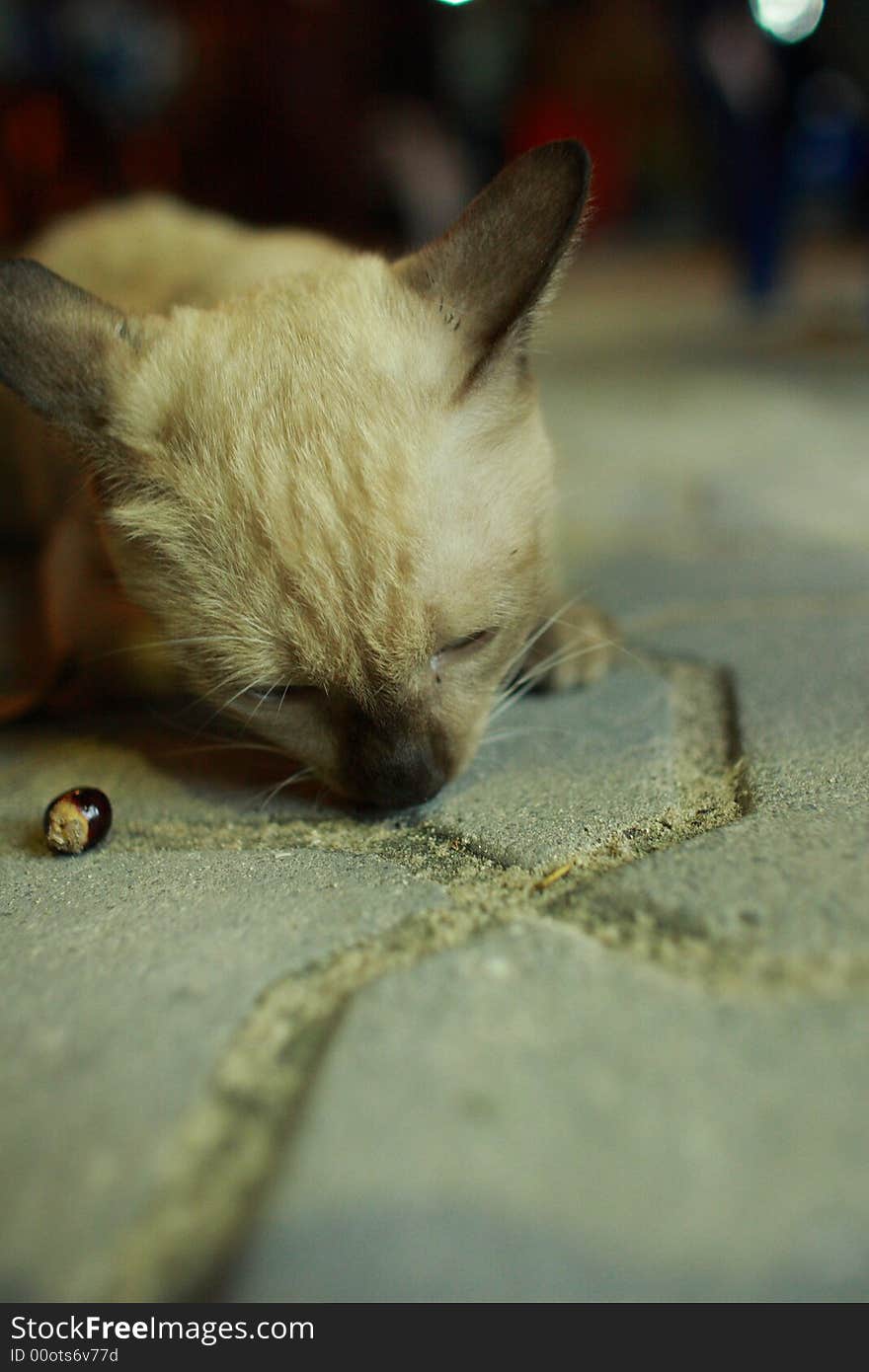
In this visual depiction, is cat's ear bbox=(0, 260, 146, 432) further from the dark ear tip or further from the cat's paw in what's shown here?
the cat's paw

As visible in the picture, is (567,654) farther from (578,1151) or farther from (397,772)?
(578,1151)

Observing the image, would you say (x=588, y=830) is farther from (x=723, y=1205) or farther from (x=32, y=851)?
(x=32, y=851)

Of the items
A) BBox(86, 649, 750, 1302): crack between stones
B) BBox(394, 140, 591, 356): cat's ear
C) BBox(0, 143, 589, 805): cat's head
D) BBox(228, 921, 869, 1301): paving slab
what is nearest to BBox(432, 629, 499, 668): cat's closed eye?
BBox(0, 143, 589, 805): cat's head

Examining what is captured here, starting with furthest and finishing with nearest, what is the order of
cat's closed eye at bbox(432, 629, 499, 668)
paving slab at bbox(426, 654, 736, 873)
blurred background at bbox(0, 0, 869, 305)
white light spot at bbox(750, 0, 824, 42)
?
blurred background at bbox(0, 0, 869, 305) < white light spot at bbox(750, 0, 824, 42) < cat's closed eye at bbox(432, 629, 499, 668) < paving slab at bbox(426, 654, 736, 873)

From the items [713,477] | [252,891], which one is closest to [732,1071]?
[252,891]

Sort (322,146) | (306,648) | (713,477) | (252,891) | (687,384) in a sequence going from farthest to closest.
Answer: (322,146) < (687,384) < (713,477) < (306,648) < (252,891)

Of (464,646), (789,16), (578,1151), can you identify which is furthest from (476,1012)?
(789,16)
